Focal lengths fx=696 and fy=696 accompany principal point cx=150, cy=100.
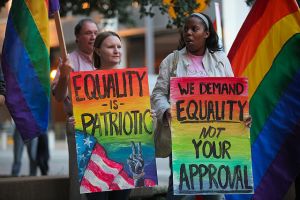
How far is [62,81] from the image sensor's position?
5074mm

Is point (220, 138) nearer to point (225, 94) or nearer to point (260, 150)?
point (225, 94)

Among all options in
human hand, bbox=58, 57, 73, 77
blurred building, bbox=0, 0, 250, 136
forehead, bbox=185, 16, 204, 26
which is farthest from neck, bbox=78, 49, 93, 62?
blurred building, bbox=0, 0, 250, 136

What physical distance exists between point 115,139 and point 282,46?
6.14 feet

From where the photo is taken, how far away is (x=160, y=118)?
4969mm

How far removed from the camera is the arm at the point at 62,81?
4957 millimetres

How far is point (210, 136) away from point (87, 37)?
4.98ft

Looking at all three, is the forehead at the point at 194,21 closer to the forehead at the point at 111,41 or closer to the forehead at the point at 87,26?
the forehead at the point at 111,41

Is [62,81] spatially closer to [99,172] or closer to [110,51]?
[110,51]

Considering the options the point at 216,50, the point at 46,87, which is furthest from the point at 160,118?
the point at 46,87

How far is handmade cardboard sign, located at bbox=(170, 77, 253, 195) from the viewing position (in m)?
4.81

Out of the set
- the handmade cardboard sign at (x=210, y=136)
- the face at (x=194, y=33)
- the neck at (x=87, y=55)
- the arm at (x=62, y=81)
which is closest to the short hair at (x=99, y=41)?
the arm at (x=62, y=81)

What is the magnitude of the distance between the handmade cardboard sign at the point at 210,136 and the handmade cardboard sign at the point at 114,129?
22cm

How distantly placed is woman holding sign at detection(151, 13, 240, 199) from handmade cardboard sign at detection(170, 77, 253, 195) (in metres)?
0.22

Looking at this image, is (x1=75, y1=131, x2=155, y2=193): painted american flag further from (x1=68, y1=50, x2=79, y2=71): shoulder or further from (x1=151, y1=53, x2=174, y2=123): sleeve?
(x1=68, y1=50, x2=79, y2=71): shoulder
